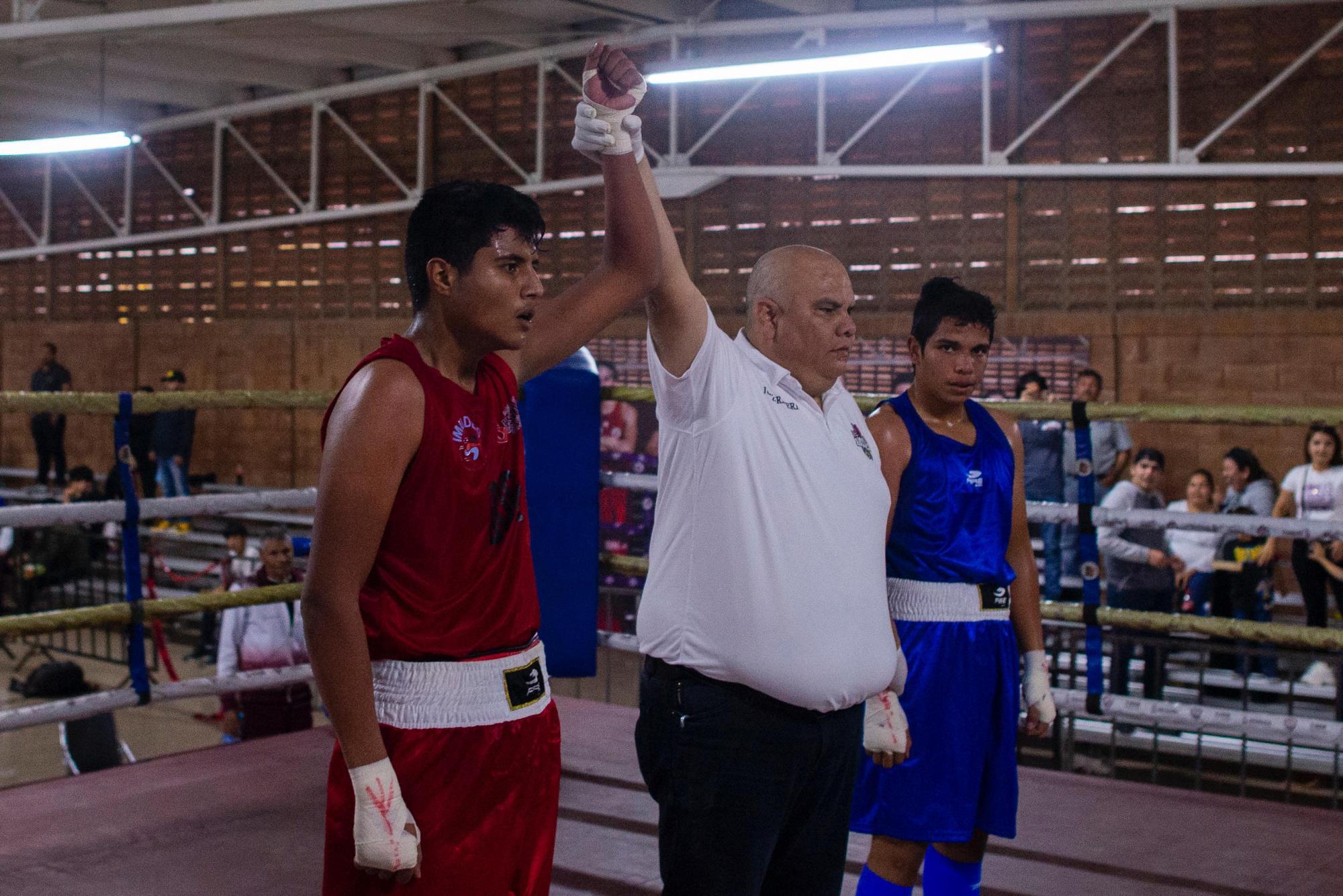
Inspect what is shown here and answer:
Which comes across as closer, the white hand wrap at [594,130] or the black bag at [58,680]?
the white hand wrap at [594,130]

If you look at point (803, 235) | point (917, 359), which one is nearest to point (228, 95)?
point (803, 235)

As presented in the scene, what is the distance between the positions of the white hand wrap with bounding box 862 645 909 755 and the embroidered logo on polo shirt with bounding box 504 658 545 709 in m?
0.96

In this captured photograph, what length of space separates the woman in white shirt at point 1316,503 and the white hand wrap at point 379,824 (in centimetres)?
612

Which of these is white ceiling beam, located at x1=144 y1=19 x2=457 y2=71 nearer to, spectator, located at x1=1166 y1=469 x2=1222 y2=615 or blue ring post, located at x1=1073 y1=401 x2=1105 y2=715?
spectator, located at x1=1166 y1=469 x2=1222 y2=615

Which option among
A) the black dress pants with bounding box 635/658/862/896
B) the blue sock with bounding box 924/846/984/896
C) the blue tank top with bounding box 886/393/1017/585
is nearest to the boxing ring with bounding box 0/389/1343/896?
the blue sock with bounding box 924/846/984/896

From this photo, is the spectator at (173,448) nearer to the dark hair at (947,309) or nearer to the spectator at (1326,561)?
the spectator at (1326,561)

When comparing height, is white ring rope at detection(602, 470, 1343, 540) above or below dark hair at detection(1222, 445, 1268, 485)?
below

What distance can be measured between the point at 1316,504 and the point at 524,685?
21.4ft

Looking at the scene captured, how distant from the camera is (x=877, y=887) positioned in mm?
2852

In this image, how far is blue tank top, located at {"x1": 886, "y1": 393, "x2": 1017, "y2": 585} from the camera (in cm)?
293

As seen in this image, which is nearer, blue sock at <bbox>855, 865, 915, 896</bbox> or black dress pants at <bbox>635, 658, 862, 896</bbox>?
black dress pants at <bbox>635, 658, 862, 896</bbox>

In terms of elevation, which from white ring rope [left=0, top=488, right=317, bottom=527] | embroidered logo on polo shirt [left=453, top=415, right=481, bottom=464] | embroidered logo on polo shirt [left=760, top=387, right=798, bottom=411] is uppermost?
embroidered logo on polo shirt [left=760, top=387, right=798, bottom=411]

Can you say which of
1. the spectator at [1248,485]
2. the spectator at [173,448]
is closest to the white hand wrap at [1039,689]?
the spectator at [1248,485]

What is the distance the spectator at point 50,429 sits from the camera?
49.8 feet
